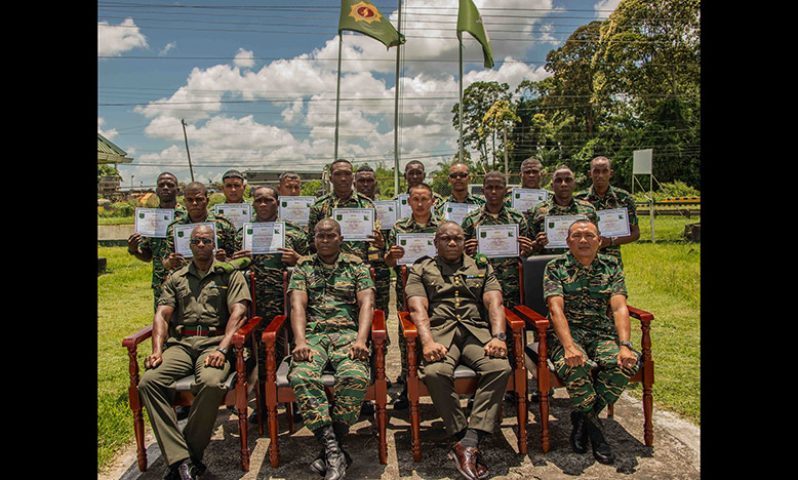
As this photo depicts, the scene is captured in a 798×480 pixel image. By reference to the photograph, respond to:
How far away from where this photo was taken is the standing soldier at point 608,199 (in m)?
4.80

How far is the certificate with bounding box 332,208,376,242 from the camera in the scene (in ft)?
14.9

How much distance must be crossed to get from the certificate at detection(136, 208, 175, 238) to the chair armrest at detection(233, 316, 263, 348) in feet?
4.77

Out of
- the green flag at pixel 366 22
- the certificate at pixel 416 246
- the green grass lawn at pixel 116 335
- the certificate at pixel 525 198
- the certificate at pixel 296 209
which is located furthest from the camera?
the green flag at pixel 366 22

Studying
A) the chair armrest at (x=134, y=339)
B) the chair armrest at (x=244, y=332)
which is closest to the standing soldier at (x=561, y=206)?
the chair armrest at (x=244, y=332)

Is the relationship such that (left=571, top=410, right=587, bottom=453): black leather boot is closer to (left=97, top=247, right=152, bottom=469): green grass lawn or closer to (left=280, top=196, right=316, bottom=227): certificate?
(left=280, top=196, right=316, bottom=227): certificate

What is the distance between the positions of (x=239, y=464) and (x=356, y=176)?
3050 mm

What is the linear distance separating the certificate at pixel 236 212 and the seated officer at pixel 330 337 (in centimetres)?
118

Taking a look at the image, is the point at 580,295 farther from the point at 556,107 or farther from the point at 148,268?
the point at 556,107

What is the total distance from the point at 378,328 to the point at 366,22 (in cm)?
957

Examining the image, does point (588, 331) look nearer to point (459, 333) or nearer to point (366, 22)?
point (459, 333)

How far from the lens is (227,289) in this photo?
391 cm

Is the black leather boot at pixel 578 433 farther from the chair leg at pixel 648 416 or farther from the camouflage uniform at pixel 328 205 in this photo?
the camouflage uniform at pixel 328 205
